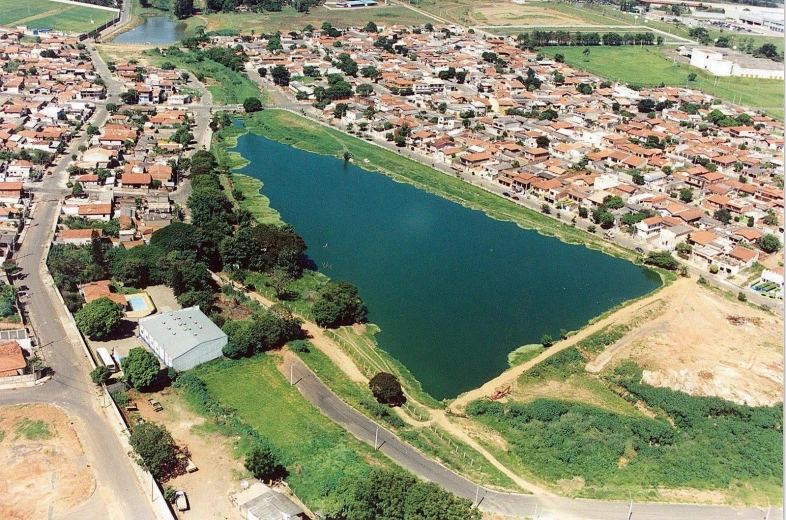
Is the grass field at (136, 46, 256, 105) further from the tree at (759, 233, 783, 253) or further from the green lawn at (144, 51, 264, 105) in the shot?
the tree at (759, 233, 783, 253)

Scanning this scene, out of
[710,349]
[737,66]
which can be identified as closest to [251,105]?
[710,349]

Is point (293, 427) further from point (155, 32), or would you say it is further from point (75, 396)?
point (155, 32)

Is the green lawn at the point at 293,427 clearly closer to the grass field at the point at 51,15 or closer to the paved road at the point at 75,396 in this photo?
the paved road at the point at 75,396

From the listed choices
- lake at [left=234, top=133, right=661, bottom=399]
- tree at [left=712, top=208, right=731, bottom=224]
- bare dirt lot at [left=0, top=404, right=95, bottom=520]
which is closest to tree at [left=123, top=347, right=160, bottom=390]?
bare dirt lot at [left=0, top=404, right=95, bottom=520]

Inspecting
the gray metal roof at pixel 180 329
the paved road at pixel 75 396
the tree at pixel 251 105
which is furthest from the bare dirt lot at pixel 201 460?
the tree at pixel 251 105

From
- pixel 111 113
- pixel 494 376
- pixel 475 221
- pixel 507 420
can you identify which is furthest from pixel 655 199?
pixel 111 113

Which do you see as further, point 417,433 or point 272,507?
point 417,433
